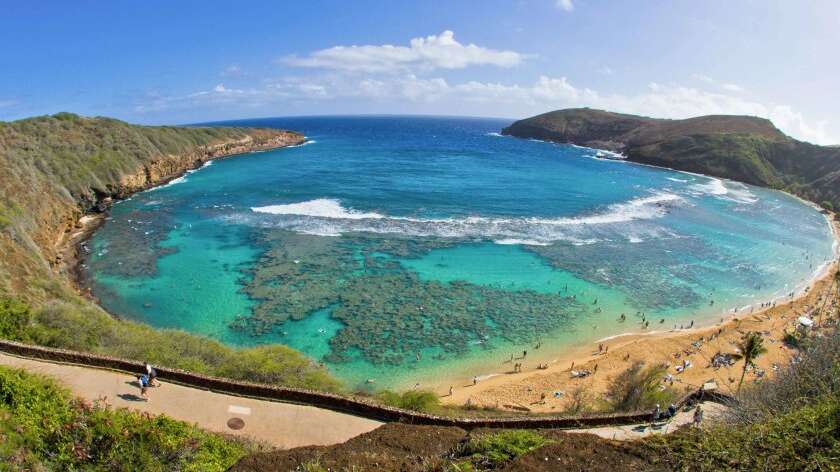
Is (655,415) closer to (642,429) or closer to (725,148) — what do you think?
(642,429)

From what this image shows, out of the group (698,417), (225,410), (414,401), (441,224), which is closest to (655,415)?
(698,417)

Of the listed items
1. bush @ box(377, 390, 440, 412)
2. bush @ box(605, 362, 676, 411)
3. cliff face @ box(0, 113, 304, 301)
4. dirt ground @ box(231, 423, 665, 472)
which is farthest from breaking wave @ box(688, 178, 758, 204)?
cliff face @ box(0, 113, 304, 301)

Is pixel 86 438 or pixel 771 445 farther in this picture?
pixel 86 438

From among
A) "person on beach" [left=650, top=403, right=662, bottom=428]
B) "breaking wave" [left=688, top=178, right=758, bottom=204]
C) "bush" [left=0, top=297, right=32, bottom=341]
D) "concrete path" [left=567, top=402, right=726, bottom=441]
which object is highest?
"breaking wave" [left=688, top=178, right=758, bottom=204]

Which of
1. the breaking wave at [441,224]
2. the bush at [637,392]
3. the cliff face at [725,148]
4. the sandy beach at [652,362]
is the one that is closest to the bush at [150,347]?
the sandy beach at [652,362]

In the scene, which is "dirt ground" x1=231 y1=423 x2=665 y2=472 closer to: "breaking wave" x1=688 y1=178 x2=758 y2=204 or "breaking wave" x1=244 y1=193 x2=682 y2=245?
"breaking wave" x1=244 y1=193 x2=682 y2=245

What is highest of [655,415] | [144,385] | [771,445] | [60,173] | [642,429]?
[60,173]
